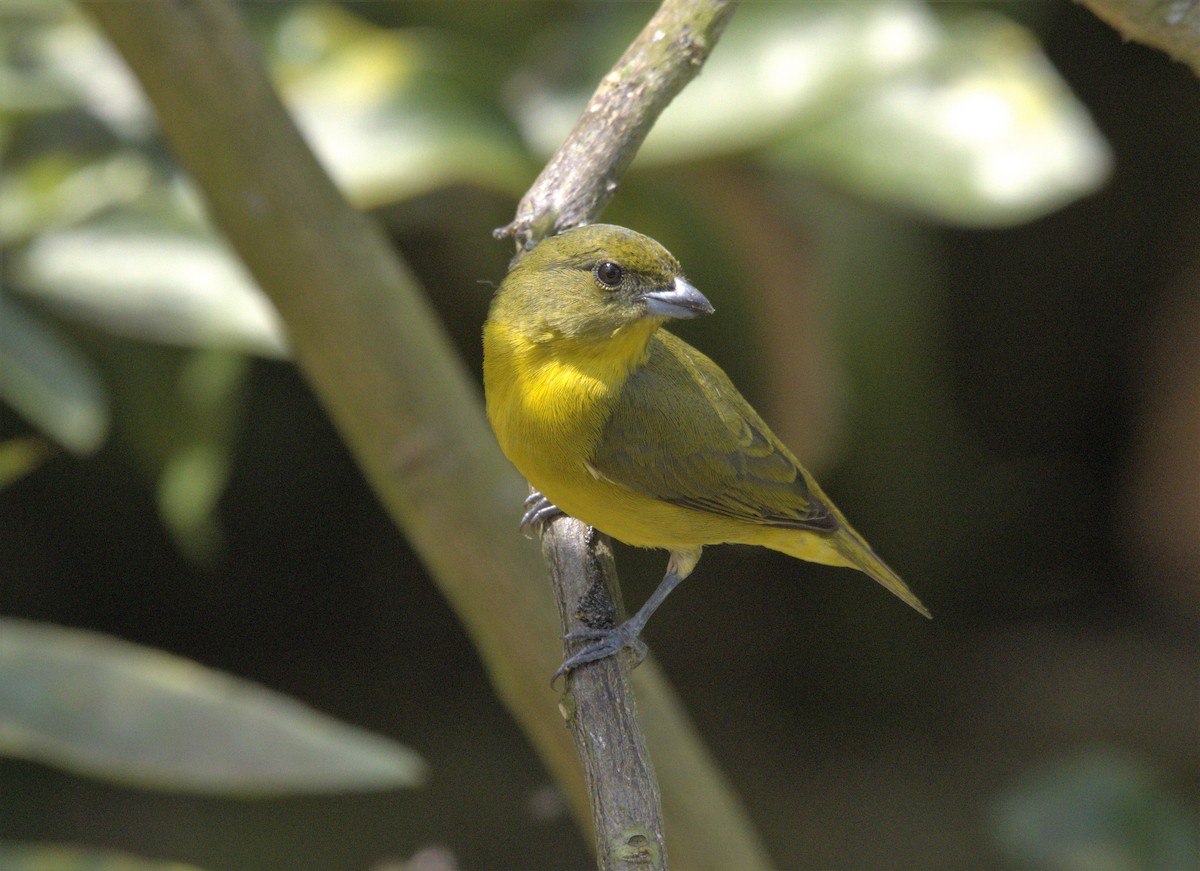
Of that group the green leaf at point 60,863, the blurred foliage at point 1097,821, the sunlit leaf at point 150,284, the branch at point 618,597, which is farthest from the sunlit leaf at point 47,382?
the blurred foliage at point 1097,821

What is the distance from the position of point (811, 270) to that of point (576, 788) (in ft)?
6.44

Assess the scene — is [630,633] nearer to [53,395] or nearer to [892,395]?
[53,395]

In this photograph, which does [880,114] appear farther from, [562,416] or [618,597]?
[618,597]

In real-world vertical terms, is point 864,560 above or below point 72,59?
below

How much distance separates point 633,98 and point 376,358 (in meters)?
0.72

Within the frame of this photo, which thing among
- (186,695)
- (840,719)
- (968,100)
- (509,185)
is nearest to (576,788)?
(186,695)

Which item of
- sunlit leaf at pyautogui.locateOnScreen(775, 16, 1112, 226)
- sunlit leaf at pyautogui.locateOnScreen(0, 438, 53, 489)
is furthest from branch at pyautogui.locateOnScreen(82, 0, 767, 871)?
sunlit leaf at pyautogui.locateOnScreen(775, 16, 1112, 226)

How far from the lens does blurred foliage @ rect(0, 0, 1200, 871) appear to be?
342cm

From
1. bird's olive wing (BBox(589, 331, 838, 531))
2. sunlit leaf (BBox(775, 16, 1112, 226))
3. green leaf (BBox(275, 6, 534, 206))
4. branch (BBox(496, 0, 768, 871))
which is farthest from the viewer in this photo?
sunlit leaf (BBox(775, 16, 1112, 226))

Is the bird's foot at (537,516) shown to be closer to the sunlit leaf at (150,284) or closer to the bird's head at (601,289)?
the bird's head at (601,289)

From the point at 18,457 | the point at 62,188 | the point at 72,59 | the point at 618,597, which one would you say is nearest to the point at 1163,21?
the point at 618,597

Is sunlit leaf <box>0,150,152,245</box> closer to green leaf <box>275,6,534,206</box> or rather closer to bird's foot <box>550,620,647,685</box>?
green leaf <box>275,6,534,206</box>

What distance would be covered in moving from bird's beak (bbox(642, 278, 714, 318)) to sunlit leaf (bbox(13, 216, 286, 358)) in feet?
4.30

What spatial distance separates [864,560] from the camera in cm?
273
